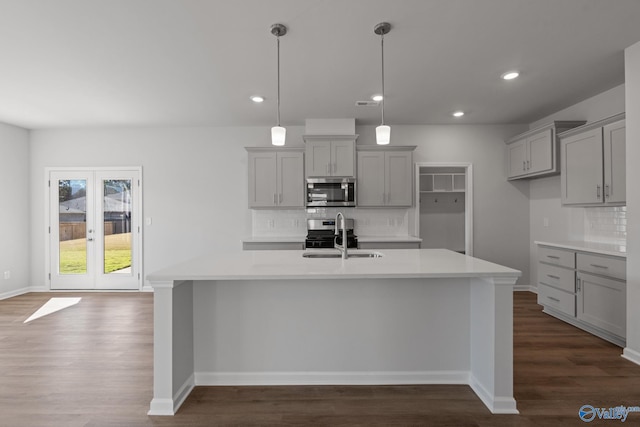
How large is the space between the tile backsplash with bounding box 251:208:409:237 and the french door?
6.66 feet

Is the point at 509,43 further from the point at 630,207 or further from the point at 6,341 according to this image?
the point at 6,341

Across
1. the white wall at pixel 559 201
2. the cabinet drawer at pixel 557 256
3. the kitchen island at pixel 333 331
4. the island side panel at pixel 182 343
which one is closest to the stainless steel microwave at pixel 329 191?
the kitchen island at pixel 333 331

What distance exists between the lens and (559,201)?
4.37 metres

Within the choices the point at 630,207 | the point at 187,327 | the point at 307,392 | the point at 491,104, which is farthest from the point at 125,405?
the point at 491,104

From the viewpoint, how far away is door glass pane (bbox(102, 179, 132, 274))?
197 inches

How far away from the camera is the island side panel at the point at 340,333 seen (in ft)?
7.41

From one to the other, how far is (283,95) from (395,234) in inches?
103

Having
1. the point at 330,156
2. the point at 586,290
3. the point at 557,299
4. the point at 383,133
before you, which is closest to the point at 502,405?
the point at 383,133

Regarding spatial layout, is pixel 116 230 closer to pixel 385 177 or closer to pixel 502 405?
pixel 385 177

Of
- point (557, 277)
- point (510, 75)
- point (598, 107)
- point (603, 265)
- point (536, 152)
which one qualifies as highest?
point (510, 75)

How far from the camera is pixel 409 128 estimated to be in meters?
4.93

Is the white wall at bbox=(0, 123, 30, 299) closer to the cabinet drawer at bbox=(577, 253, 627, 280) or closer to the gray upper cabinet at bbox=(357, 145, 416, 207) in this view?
the gray upper cabinet at bbox=(357, 145, 416, 207)

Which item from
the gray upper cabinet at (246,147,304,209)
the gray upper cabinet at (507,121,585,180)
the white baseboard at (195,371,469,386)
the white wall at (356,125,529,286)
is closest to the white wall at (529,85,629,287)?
the white wall at (356,125,529,286)

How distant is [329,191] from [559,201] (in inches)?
124
